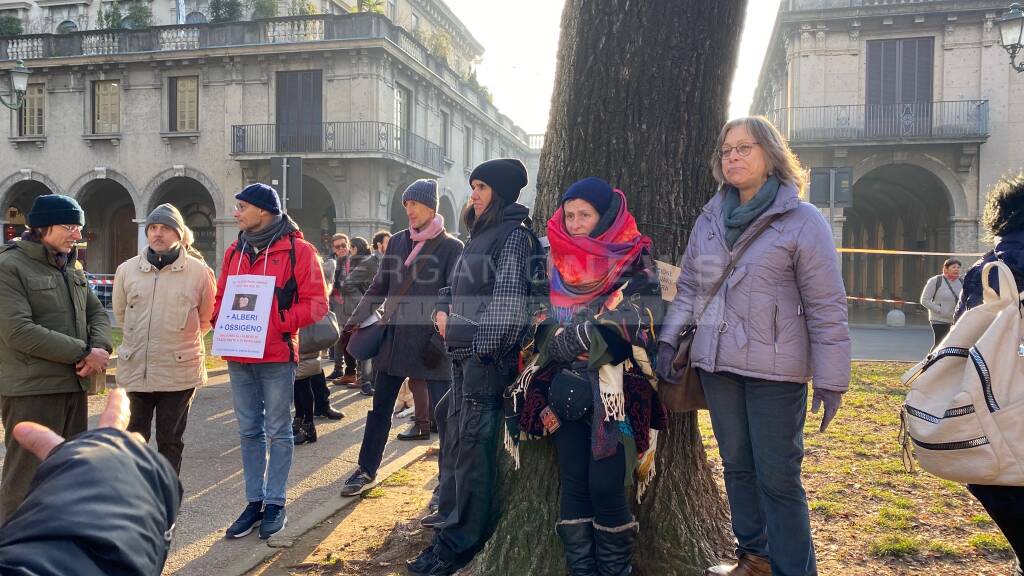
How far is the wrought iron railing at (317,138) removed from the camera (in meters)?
22.7

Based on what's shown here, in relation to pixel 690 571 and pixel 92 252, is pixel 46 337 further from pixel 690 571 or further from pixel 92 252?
pixel 92 252

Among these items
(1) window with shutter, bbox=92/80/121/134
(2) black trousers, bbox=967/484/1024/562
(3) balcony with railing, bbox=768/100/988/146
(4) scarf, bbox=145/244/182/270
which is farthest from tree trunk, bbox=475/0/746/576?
(1) window with shutter, bbox=92/80/121/134

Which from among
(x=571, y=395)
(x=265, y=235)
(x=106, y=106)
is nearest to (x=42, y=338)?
(x=265, y=235)

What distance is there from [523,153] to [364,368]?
3354 cm

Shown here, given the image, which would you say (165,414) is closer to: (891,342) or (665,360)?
(665,360)

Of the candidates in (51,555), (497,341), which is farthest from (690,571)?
(51,555)

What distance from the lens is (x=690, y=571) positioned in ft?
10.5

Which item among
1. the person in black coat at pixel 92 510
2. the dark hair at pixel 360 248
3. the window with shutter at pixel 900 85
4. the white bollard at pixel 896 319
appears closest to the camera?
the person in black coat at pixel 92 510

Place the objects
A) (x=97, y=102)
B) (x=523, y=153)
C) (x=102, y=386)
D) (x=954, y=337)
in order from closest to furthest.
Answer: (x=954, y=337) → (x=102, y=386) → (x=97, y=102) → (x=523, y=153)

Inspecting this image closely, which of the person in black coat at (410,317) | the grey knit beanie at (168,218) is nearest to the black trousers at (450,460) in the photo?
the person in black coat at (410,317)

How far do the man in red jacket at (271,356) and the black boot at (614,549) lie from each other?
2098mm

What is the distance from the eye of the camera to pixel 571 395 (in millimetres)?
2885

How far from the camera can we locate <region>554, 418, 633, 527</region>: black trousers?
114 inches

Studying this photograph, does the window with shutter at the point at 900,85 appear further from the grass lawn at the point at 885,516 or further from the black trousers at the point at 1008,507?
the black trousers at the point at 1008,507
